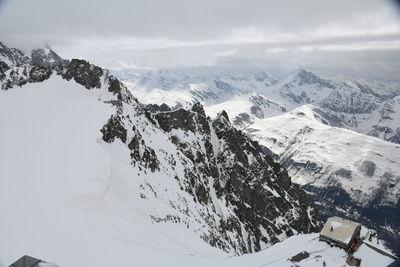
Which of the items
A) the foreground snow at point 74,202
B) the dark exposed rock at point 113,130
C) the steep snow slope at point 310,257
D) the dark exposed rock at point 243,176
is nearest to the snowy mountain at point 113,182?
the foreground snow at point 74,202

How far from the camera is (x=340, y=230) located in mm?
35031

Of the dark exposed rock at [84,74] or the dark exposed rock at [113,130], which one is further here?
the dark exposed rock at [84,74]

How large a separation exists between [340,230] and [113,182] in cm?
3533

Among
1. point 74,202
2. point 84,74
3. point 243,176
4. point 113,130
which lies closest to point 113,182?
point 74,202

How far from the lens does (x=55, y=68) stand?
117 metres

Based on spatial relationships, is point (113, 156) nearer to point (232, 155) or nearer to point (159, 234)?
point (159, 234)

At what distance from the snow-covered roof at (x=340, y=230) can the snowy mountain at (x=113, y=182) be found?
15.1 m

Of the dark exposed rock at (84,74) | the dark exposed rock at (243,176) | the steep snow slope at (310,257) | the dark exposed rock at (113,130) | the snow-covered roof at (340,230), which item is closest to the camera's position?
the steep snow slope at (310,257)

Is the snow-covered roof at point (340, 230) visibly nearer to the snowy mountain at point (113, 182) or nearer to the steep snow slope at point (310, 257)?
the steep snow slope at point (310, 257)

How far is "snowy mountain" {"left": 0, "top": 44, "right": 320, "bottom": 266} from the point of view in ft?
117

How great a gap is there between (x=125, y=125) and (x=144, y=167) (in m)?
12.4

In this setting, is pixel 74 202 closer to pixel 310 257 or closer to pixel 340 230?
pixel 310 257

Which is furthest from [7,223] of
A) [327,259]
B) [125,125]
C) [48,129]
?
[125,125]

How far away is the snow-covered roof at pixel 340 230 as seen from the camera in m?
34.2
